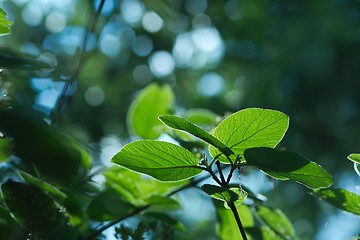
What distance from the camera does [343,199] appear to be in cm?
49

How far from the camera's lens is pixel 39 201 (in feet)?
1.32

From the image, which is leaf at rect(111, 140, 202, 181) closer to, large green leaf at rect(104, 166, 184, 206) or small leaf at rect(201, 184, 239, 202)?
small leaf at rect(201, 184, 239, 202)

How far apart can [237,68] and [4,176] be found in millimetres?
4180

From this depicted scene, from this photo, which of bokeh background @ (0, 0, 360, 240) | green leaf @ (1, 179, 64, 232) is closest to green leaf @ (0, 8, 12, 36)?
green leaf @ (1, 179, 64, 232)

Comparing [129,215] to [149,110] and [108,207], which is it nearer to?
[108,207]

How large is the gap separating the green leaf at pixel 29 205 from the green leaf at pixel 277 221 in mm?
A: 262

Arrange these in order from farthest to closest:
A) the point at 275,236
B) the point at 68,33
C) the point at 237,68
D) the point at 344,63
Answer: the point at 237,68
the point at 344,63
the point at 68,33
the point at 275,236

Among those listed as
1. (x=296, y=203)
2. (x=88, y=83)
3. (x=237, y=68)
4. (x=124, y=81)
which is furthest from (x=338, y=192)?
(x=237, y=68)

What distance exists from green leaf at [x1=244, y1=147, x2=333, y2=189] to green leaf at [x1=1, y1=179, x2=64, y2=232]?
16 centimetres

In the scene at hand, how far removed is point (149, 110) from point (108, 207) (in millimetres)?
242

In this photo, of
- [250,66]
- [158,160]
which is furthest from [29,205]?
[250,66]

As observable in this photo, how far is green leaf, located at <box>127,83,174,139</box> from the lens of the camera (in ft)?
2.47

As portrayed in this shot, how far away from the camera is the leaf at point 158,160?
41 centimetres

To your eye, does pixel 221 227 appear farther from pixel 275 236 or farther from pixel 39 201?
pixel 39 201
